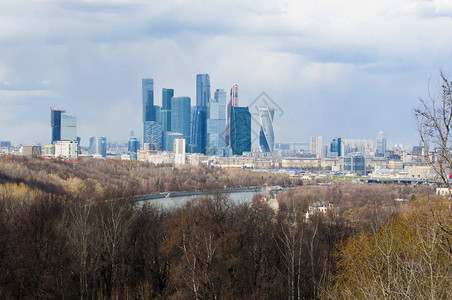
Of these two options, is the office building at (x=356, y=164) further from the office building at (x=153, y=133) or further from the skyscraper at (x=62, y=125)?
the office building at (x=153, y=133)

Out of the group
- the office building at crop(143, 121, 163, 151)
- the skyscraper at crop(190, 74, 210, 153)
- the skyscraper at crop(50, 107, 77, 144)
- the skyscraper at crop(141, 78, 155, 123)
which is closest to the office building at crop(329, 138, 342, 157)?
the skyscraper at crop(190, 74, 210, 153)

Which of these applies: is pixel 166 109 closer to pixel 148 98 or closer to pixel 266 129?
pixel 148 98

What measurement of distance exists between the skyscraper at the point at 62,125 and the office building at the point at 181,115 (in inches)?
991

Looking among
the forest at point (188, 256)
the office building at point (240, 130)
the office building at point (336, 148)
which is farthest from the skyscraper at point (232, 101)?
the forest at point (188, 256)

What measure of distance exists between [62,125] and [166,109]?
92.7 ft

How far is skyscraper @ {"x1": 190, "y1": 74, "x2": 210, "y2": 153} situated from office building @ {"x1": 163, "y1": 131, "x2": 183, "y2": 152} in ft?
11.5

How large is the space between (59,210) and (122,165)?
94.0ft

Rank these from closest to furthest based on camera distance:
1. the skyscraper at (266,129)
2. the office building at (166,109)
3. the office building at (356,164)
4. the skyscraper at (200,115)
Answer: the office building at (356,164) → the skyscraper at (266,129) → the skyscraper at (200,115) → the office building at (166,109)

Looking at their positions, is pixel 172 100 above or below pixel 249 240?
above

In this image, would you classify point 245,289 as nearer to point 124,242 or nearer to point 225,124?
point 124,242

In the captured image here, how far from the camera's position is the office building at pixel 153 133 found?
→ 344ft

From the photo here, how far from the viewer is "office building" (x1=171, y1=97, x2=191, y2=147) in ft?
355

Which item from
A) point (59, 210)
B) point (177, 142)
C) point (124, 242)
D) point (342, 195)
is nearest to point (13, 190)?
point (59, 210)

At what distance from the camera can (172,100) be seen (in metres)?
111
